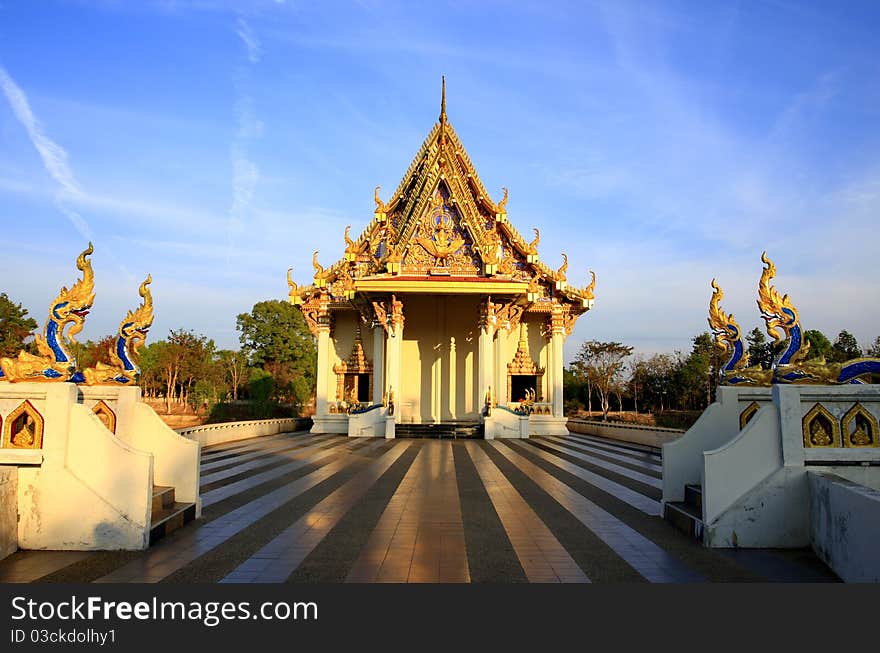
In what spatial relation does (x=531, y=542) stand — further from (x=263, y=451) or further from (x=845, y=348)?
(x=845, y=348)

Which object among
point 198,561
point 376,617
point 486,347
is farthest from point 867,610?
point 486,347

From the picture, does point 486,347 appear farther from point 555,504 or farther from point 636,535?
point 636,535

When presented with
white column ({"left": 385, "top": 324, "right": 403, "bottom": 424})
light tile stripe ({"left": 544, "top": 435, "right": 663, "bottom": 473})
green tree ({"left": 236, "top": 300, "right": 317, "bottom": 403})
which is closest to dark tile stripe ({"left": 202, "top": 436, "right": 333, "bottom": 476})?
white column ({"left": 385, "top": 324, "right": 403, "bottom": 424})

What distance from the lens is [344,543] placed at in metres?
5.39

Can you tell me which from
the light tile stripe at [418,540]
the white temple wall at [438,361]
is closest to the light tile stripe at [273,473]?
the light tile stripe at [418,540]

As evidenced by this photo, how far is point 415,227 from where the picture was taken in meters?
20.3

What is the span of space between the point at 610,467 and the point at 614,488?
9.12 ft

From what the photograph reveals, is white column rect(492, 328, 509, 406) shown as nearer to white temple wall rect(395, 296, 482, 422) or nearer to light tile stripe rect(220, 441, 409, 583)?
white temple wall rect(395, 296, 482, 422)

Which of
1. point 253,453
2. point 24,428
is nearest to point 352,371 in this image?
point 253,453

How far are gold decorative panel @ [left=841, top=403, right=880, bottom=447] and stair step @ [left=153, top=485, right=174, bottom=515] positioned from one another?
250 inches

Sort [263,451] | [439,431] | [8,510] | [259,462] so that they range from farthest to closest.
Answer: [439,431] → [263,451] → [259,462] → [8,510]

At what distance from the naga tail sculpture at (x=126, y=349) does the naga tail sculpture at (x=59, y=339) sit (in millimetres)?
621

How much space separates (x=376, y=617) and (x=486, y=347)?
53.0 feet

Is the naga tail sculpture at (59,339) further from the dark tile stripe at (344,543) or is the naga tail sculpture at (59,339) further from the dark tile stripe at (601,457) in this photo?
the dark tile stripe at (601,457)
